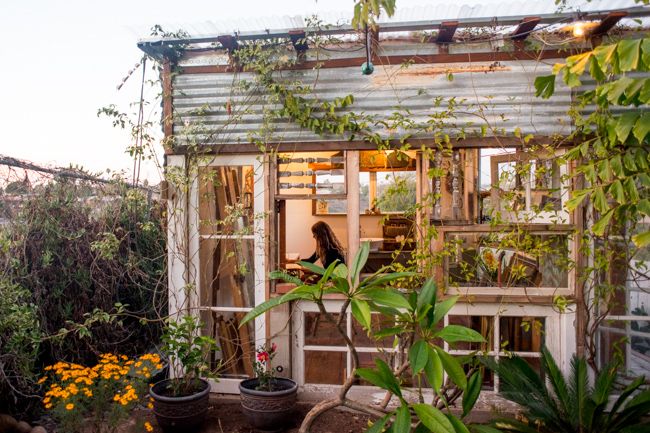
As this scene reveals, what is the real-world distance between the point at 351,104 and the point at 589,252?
2212mm

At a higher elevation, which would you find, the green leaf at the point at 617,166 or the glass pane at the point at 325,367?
the green leaf at the point at 617,166

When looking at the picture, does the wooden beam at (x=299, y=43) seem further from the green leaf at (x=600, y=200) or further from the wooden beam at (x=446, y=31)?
the green leaf at (x=600, y=200)

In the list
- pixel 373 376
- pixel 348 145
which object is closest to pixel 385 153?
pixel 348 145

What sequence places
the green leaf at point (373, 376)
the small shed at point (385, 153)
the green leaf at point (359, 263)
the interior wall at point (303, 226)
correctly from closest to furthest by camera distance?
the green leaf at point (373, 376) < the green leaf at point (359, 263) < the small shed at point (385, 153) < the interior wall at point (303, 226)

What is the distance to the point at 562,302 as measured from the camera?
379cm

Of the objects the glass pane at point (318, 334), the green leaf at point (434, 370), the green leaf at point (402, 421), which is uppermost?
the green leaf at point (434, 370)

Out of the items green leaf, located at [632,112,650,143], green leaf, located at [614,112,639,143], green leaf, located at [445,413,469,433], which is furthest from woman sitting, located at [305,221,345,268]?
green leaf, located at [632,112,650,143]

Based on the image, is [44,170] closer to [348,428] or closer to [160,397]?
[160,397]

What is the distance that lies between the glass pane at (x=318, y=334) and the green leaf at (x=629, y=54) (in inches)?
117

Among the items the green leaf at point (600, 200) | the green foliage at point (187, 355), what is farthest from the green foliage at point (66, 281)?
the green leaf at point (600, 200)

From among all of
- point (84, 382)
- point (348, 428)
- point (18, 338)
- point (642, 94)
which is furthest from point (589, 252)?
point (18, 338)

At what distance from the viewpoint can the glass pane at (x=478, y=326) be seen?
4.11 m

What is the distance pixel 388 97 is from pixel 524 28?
3.84 ft

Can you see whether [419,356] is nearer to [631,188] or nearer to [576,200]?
[576,200]
